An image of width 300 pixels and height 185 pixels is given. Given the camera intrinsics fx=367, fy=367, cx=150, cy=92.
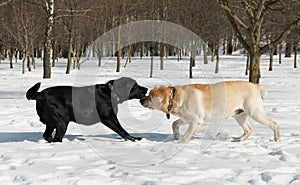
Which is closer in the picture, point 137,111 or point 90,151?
point 90,151

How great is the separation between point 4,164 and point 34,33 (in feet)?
95.6

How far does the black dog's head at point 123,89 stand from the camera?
595 centimetres

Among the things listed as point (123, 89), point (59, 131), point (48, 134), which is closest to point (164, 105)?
point (123, 89)

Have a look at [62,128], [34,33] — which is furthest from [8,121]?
[34,33]

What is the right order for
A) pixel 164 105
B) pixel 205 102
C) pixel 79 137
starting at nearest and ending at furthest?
pixel 164 105 < pixel 205 102 < pixel 79 137

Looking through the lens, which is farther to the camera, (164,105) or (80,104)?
(80,104)

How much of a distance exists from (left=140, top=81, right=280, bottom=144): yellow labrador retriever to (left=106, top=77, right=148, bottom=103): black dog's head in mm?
503

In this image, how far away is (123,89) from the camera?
5973mm

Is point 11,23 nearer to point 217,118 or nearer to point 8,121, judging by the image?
point 8,121

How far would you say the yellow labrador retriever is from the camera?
5512mm

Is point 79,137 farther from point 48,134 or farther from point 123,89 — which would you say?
point 123,89

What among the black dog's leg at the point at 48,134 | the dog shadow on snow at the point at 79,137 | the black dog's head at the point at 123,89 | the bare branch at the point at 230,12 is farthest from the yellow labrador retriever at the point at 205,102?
the bare branch at the point at 230,12

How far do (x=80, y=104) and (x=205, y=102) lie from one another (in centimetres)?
197

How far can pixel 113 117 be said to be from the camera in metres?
5.89
